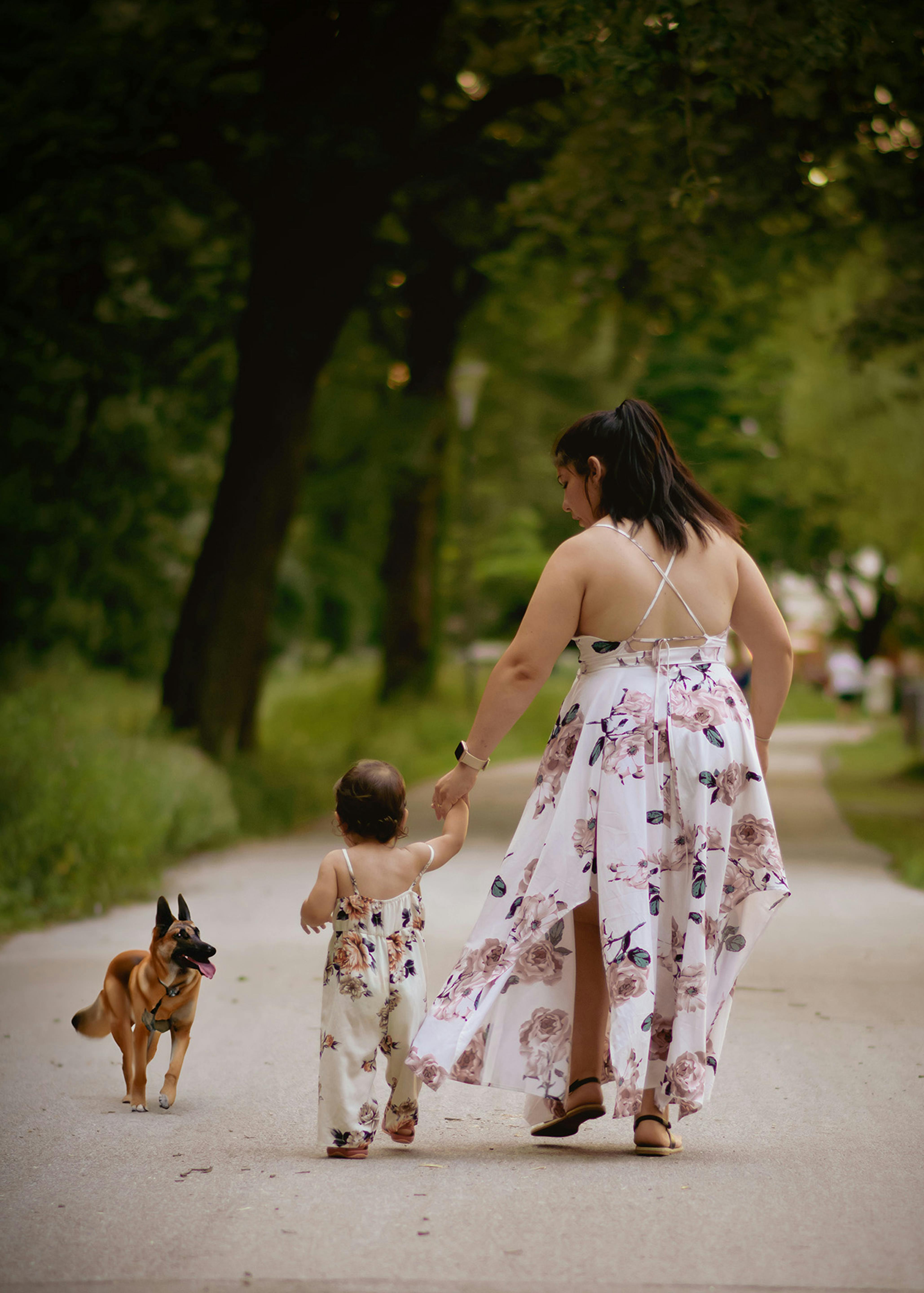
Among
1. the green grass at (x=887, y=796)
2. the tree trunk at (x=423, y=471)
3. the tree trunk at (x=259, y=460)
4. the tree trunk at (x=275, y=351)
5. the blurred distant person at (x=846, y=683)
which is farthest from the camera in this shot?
A: the blurred distant person at (x=846, y=683)

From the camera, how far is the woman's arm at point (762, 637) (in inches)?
169

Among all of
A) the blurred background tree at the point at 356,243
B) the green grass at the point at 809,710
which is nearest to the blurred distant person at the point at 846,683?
the green grass at the point at 809,710

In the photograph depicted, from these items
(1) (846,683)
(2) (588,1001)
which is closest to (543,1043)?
(2) (588,1001)

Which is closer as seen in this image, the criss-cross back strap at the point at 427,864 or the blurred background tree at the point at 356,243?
the criss-cross back strap at the point at 427,864

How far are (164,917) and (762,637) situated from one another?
78.0 inches

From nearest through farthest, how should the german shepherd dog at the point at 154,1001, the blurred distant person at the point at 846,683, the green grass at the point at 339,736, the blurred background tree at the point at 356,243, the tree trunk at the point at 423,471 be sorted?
the german shepherd dog at the point at 154,1001 → the blurred background tree at the point at 356,243 → the green grass at the point at 339,736 → the tree trunk at the point at 423,471 → the blurred distant person at the point at 846,683

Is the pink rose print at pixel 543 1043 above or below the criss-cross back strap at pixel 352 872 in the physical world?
below

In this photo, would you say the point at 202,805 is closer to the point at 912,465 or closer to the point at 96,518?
the point at 96,518

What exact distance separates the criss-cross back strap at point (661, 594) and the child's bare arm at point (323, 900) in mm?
1045

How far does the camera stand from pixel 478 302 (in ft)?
69.5

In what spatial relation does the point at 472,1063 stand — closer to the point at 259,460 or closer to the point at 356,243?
the point at 259,460

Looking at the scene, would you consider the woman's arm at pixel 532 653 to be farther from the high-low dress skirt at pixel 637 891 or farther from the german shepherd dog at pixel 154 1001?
the german shepherd dog at pixel 154 1001

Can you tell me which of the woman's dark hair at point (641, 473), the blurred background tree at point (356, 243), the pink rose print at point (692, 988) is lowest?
the pink rose print at point (692, 988)

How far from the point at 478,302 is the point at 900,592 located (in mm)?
7846
